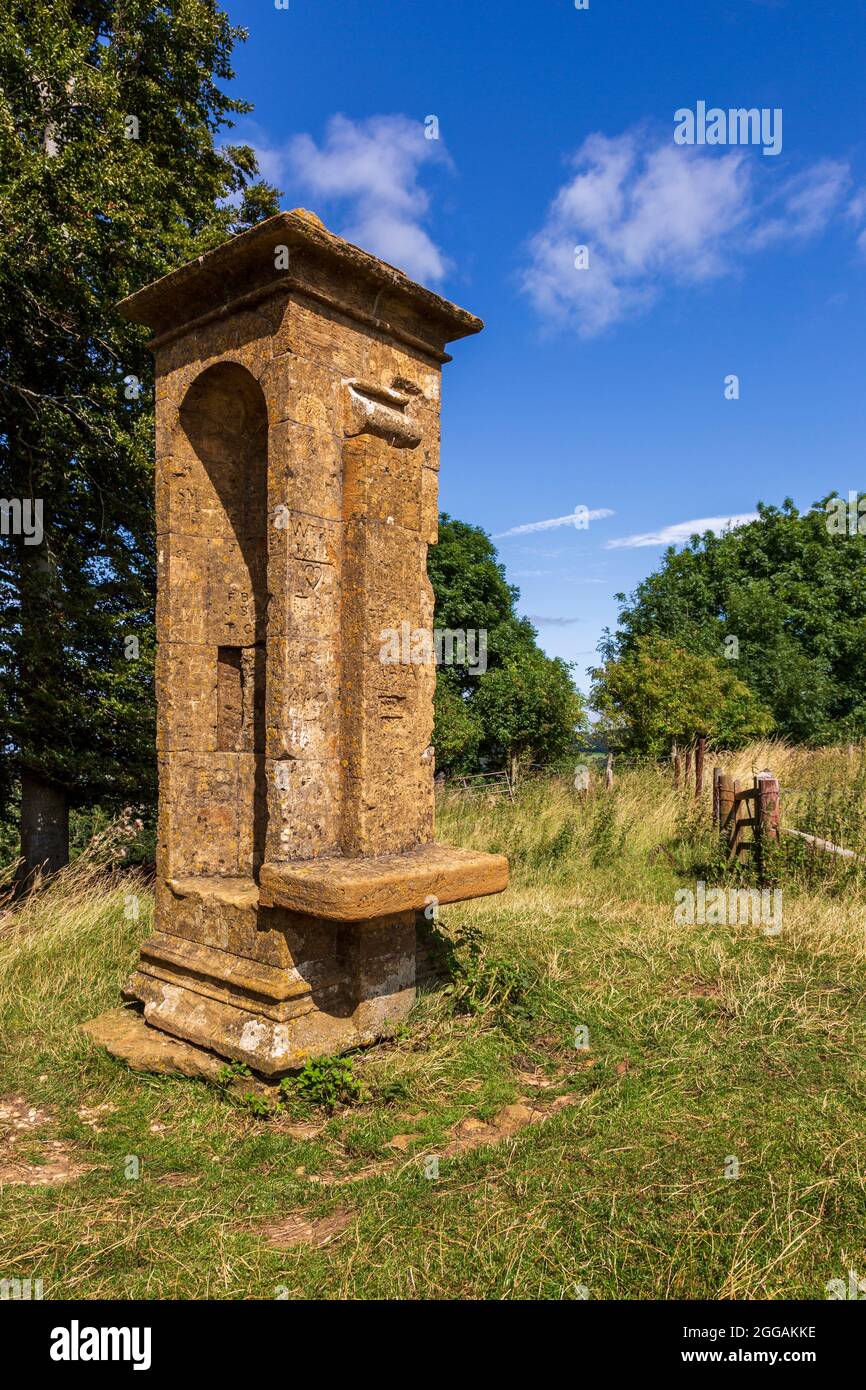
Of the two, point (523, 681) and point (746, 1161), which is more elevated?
point (523, 681)

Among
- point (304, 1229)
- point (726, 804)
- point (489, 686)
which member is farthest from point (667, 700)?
point (304, 1229)

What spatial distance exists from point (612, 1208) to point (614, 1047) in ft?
5.02

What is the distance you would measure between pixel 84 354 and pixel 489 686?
16.7m

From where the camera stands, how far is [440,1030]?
4426 mm

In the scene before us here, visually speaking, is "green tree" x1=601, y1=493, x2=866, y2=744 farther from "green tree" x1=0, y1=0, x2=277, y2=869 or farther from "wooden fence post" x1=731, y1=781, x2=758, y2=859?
"green tree" x1=0, y1=0, x2=277, y2=869

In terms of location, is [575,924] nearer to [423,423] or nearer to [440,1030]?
[440,1030]

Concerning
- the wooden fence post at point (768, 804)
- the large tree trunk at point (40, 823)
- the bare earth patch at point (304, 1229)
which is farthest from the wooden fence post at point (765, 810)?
the large tree trunk at point (40, 823)

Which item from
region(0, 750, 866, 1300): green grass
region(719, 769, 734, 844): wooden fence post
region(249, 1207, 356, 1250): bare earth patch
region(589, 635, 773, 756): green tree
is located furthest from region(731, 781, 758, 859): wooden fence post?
region(589, 635, 773, 756): green tree

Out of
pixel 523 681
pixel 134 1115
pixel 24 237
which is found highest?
pixel 24 237

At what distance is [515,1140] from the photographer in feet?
11.3

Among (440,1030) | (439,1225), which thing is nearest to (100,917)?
(440,1030)

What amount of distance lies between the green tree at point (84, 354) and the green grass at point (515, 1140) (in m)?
3.32

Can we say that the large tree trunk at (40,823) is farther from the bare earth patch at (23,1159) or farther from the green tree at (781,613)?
the green tree at (781,613)

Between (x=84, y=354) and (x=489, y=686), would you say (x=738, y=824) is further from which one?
(x=489, y=686)
